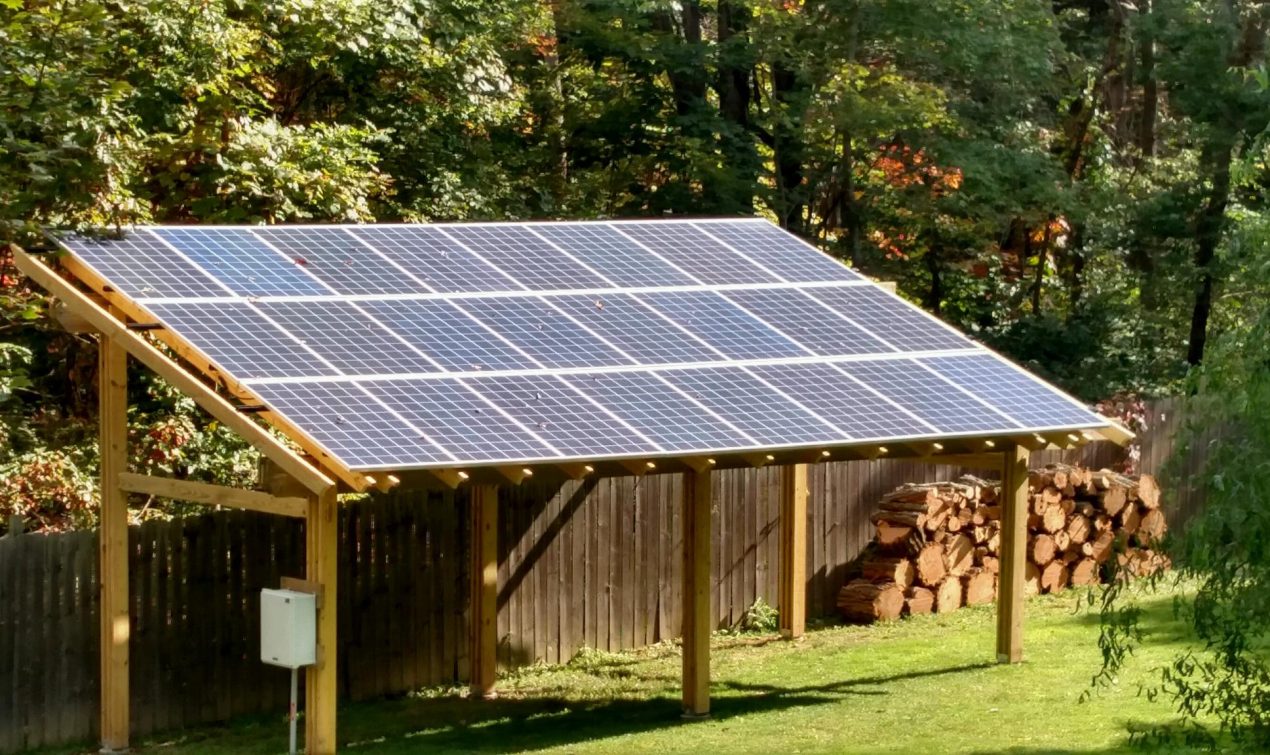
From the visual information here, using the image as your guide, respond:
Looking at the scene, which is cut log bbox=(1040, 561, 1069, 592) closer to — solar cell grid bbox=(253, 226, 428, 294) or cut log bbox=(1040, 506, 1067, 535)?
cut log bbox=(1040, 506, 1067, 535)

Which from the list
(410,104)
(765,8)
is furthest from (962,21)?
(410,104)

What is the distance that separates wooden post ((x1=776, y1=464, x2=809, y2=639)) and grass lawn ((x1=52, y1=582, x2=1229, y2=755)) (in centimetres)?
27

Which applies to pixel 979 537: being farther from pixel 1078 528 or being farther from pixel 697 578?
pixel 697 578

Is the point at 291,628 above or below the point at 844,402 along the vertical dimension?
below

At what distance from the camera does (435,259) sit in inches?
548

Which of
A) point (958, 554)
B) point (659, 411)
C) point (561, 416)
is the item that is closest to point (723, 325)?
point (659, 411)

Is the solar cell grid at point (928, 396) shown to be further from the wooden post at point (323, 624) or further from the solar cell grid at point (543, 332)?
the wooden post at point (323, 624)

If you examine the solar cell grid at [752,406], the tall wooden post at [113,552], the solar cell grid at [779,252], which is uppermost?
the solar cell grid at [779,252]

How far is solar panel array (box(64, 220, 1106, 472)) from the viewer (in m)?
11.0

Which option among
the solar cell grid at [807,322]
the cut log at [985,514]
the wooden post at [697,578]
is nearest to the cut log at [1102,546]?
the cut log at [985,514]

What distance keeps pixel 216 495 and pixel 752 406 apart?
3814mm

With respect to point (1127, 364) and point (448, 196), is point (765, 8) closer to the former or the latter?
point (448, 196)

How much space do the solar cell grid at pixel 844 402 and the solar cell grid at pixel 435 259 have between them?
7.47 feet

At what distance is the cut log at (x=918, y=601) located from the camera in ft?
57.4
